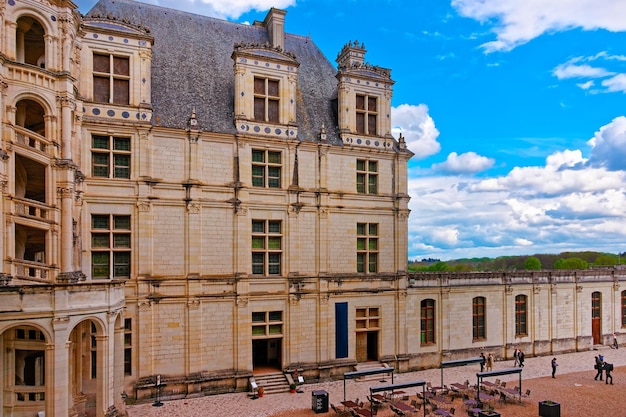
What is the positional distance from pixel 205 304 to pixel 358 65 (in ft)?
48.2

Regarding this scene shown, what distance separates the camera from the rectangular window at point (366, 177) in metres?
23.9

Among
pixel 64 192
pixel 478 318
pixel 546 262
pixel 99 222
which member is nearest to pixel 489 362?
pixel 478 318

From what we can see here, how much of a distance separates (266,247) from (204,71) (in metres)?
9.26

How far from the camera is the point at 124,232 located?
19.4 m

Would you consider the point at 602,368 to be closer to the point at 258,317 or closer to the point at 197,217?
the point at 258,317

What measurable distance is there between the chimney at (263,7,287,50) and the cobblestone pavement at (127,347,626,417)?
17830 mm

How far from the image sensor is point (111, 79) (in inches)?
766

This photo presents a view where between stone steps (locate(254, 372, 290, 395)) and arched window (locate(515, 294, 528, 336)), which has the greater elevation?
arched window (locate(515, 294, 528, 336))

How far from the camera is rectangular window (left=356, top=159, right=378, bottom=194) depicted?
23.9 meters

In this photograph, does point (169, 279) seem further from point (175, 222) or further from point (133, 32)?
point (133, 32)

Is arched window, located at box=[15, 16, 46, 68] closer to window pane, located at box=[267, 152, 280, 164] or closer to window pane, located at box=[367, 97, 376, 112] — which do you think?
window pane, located at box=[267, 152, 280, 164]

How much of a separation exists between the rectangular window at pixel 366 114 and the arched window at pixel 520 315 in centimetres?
1362

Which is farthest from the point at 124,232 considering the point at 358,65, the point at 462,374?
the point at 462,374

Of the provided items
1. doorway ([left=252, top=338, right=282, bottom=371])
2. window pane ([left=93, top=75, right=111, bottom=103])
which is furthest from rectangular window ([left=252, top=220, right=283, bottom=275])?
window pane ([left=93, top=75, right=111, bottom=103])
